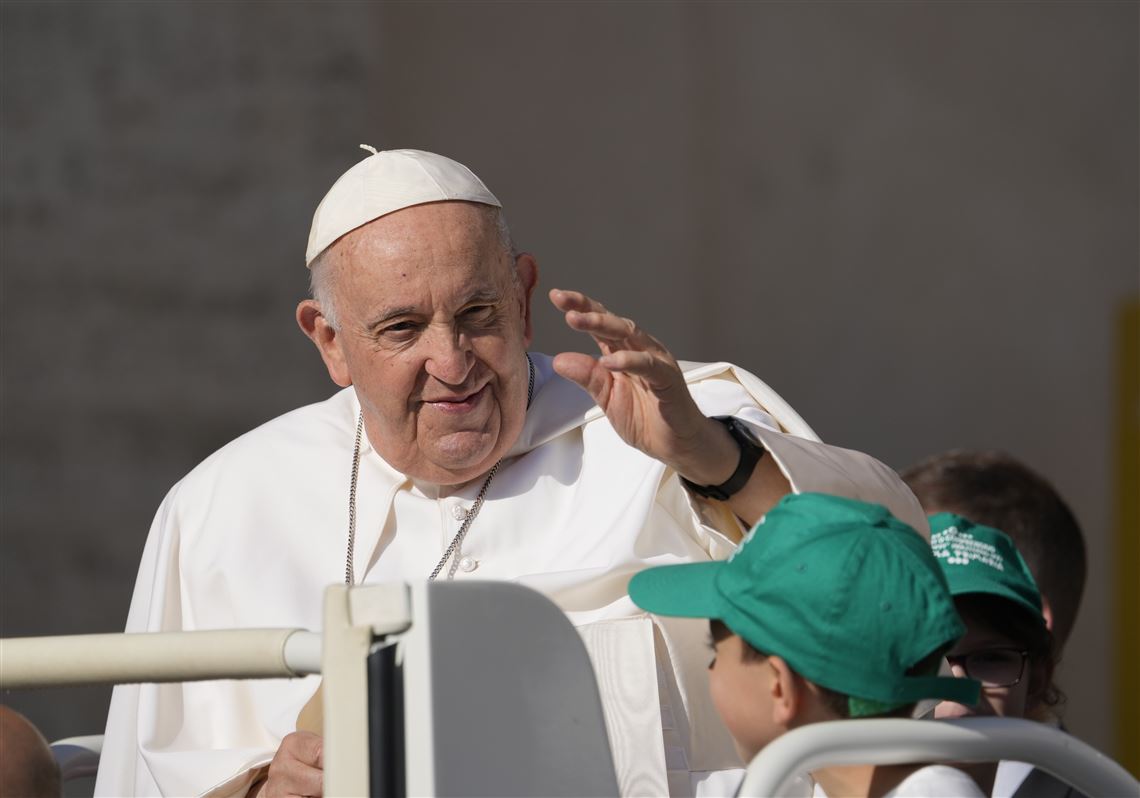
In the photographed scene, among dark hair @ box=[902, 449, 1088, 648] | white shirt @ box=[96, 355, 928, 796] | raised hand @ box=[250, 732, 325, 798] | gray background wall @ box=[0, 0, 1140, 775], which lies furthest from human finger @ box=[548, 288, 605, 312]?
gray background wall @ box=[0, 0, 1140, 775]

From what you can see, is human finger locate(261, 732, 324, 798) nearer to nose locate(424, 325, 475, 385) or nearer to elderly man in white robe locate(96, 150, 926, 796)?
elderly man in white robe locate(96, 150, 926, 796)

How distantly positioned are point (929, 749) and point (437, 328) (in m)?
1.59

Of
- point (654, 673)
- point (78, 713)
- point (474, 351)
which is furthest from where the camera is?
point (78, 713)

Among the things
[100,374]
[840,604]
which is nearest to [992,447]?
[100,374]

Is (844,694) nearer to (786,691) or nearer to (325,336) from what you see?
(786,691)

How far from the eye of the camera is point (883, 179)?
652 cm

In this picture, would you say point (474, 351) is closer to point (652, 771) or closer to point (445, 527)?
point (445, 527)

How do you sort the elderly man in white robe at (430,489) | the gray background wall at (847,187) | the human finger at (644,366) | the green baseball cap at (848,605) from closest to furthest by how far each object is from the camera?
the green baseball cap at (848,605) < the human finger at (644,366) < the elderly man in white robe at (430,489) < the gray background wall at (847,187)

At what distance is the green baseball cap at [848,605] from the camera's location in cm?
197

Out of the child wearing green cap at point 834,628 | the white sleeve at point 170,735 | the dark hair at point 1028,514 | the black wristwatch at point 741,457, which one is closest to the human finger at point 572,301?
the black wristwatch at point 741,457

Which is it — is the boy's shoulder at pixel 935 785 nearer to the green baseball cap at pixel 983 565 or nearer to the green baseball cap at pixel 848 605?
the green baseball cap at pixel 848 605

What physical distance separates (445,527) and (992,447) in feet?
11.5

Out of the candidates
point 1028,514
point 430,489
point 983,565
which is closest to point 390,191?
point 430,489

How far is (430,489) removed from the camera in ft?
11.5
